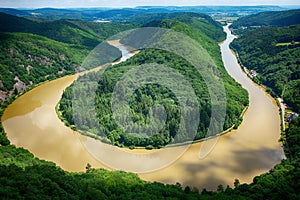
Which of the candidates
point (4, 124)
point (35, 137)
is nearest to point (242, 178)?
point (35, 137)


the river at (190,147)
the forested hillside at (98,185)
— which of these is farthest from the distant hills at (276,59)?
the forested hillside at (98,185)

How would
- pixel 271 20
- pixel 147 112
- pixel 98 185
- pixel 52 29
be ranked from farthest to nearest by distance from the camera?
pixel 271 20, pixel 52 29, pixel 147 112, pixel 98 185

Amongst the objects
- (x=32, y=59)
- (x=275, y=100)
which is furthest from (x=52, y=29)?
(x=275, y=100)

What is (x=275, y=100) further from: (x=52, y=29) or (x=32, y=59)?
(x=52, y=29)

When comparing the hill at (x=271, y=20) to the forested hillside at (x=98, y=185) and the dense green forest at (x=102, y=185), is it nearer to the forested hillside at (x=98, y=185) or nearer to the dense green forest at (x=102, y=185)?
the dense green forest at (x=102, y=185)

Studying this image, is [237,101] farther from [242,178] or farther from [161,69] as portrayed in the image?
[242,178]

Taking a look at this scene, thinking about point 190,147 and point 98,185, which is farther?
point 190,147
